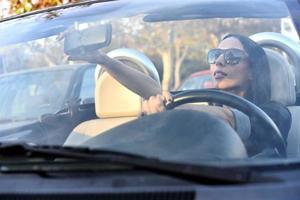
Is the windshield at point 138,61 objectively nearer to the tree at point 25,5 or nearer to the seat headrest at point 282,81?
the seat headrest at point 282,81

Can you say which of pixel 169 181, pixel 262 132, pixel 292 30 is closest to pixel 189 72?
pixel 292 30

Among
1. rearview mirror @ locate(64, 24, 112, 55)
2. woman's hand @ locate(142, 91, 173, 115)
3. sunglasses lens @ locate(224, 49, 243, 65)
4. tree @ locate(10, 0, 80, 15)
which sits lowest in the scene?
tree @ locate(10, 0, 80, 15)

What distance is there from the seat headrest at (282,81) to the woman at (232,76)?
0.04m

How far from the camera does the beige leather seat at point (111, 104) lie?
323cm

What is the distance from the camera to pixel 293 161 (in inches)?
90.6

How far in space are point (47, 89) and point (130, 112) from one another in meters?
0.50

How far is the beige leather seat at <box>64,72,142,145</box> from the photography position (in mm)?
3227

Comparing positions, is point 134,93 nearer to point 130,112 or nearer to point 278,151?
point 130,112

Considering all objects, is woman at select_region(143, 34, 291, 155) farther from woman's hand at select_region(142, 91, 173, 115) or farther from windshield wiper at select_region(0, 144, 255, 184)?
windshield wiper at select_region(0, 144, 255, 184)

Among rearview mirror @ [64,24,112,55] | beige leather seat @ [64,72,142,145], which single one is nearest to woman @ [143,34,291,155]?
beige leather seat @ [64,72,142,145]

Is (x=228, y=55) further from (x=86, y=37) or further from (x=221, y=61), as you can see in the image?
(x=86, y=37)

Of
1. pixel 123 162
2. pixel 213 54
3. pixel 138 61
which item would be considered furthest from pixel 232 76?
pixel 123 162

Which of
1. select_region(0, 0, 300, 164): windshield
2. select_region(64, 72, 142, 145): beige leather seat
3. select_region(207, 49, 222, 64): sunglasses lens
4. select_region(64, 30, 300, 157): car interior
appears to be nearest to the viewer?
select_region(64, 30, 300, 157): car interior

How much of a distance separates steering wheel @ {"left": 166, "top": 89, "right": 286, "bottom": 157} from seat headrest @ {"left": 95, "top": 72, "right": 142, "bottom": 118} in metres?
0.28
